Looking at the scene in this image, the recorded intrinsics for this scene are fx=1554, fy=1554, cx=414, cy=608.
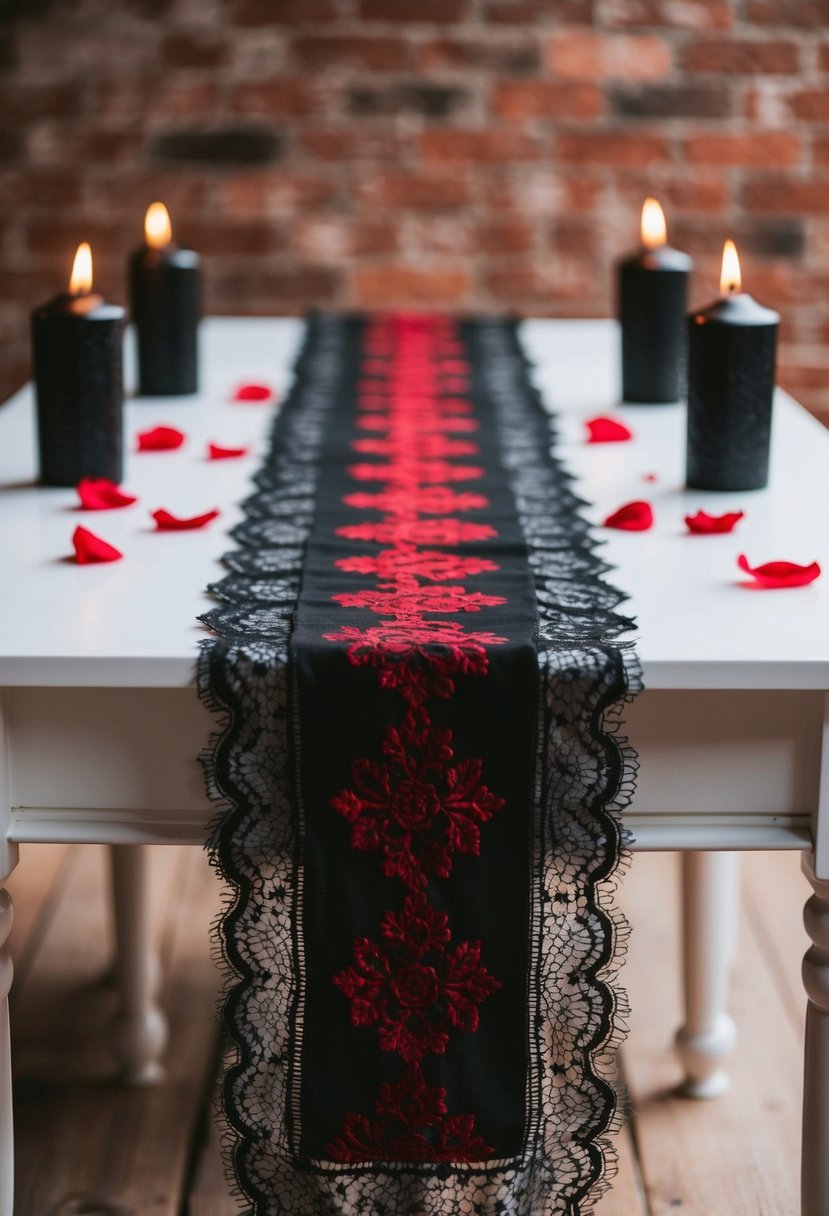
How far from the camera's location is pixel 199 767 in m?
1.06

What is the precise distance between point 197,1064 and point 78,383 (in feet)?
3.13

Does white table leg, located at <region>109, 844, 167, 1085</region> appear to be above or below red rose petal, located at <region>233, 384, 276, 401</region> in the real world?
below

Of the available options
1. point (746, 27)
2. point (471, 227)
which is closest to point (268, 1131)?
point (471, 227)

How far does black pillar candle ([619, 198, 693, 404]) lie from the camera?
1.79 m

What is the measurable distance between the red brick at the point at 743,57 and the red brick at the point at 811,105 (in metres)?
0.05

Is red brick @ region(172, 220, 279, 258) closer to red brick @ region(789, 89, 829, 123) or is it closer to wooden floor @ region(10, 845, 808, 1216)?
red brick @ region(789, 89, 829, 123)

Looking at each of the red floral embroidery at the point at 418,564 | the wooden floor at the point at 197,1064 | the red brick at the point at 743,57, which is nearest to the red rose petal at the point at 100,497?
the red floral embroidery at the point at 418,564

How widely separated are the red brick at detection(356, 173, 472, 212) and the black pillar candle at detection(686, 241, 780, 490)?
1667mm

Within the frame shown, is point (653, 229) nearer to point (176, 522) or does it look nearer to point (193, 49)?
point (176, 522)

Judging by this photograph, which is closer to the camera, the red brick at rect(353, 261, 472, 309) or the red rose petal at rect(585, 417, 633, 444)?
the red rose petal at rect(585, 417, 633, 444)

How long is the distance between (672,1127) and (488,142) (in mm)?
1914

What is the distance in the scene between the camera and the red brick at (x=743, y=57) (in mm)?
2926

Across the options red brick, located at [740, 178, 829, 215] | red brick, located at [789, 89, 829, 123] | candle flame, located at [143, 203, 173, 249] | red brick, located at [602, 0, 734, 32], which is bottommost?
red brick, located at [740, 178, 829, 215]

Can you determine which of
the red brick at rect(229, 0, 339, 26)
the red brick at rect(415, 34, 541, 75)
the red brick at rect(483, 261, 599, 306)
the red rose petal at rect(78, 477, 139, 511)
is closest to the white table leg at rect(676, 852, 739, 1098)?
the red rose petal at rect(78, 477, 139, 511)
